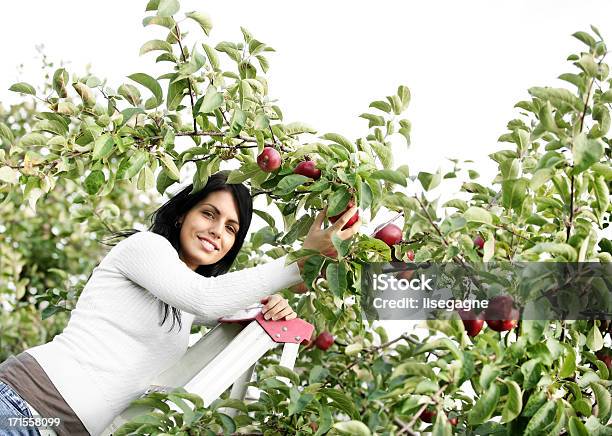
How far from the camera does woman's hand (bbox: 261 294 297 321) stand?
1.80 meters

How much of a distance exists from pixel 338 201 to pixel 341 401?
1.33 ft

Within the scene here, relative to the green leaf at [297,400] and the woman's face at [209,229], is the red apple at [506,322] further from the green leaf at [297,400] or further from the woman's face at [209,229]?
the woman's face at [209,229]

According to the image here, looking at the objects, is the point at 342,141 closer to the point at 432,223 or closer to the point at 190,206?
the point at 432,223

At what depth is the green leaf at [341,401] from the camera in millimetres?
1534

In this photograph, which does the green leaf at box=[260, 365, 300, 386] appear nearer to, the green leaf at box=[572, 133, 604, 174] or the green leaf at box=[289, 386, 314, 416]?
the green leaf at box=[289, 386, 314, 416]

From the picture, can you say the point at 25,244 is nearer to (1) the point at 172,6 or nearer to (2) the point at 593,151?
(1) the point at 172,6

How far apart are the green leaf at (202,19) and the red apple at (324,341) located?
1.11 meters

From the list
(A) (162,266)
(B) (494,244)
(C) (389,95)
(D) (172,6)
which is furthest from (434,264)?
(D) (172,6)

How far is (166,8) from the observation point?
1.59 m

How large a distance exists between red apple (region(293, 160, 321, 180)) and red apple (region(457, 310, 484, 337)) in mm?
426

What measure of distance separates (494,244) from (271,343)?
0.60 m

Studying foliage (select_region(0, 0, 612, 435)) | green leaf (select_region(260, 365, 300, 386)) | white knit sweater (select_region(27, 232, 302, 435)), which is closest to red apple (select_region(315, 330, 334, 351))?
foliage (select_region(0, 0, 612, 435))

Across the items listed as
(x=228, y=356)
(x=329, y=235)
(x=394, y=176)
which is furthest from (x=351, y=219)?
(x=228, y=356)

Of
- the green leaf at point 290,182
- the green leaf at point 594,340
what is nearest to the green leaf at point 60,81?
the green leaf at point 290,182
